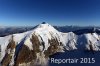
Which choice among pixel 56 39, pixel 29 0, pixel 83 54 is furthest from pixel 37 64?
pixel 29 0

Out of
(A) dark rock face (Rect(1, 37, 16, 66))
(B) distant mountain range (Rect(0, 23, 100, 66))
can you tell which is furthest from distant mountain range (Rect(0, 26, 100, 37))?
(A) dark rock face (Rect(1, 37, 16, 66))

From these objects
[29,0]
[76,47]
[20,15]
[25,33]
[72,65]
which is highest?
[29,0]

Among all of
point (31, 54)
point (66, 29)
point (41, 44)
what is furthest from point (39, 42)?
point (66, 29)

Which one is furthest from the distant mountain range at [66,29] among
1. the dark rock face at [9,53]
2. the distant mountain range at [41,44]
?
the dark rock face at [9,53]

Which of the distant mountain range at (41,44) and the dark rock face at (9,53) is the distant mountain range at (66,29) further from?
the dark rock face at (9,53)

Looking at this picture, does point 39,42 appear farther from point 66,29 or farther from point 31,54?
point 66,29

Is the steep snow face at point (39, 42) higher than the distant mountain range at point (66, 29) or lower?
lower

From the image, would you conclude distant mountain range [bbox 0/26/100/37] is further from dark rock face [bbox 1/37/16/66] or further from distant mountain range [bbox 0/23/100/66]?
dark rock face [bbox 1/37/16/66]

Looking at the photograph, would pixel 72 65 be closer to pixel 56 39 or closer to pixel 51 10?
pixel 56 39
